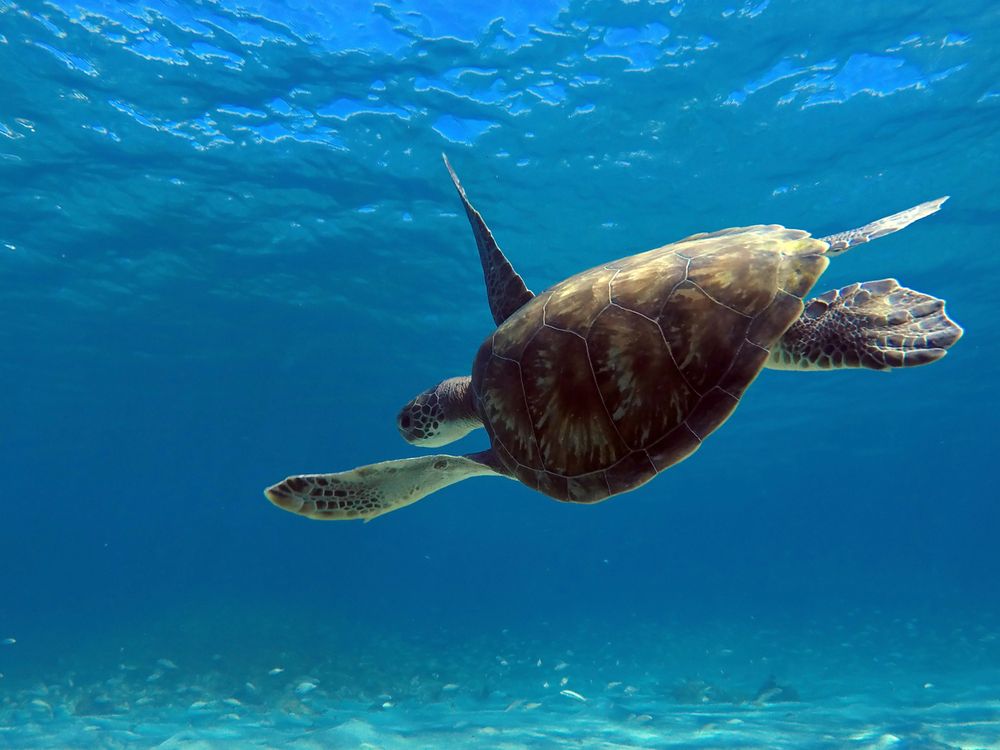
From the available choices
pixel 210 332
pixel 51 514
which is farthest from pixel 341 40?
pixel 51 514

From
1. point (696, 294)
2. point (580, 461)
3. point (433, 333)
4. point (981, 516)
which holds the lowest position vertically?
point (580, 461)

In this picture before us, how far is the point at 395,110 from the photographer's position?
12797mm

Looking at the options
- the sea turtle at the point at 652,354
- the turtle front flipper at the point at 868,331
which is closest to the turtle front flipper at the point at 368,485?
the sea turtle at the point at 652,354

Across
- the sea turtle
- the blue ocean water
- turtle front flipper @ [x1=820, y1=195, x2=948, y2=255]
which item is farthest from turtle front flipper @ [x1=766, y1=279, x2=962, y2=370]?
the blue ocean water

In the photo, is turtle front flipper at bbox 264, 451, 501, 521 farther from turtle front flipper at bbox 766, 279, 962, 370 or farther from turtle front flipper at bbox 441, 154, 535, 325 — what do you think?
turtle front flipper at bbox 766, 279, 962, 370

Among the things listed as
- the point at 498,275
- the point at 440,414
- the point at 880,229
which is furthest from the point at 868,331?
the point at 440,414

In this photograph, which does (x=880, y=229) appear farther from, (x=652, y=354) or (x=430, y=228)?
(x=430, y=228)

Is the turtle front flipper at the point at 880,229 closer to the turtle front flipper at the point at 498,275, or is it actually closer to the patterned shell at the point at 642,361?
the patterned shell at the point at 642,361

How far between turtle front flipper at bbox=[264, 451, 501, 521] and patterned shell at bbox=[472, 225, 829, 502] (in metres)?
0.44

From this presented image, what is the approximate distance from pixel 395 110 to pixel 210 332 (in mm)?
16193

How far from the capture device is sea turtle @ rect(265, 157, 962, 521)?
12.1 ft

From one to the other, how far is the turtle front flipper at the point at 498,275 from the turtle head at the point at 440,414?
84cm

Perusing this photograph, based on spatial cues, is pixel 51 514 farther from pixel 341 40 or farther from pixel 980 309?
pixel 980 309

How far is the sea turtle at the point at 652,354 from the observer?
3.68 metres
